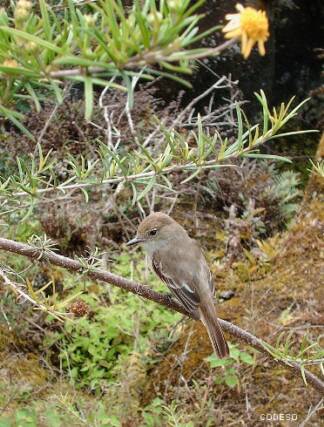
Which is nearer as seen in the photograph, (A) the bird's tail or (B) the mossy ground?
(A) the bird's tail

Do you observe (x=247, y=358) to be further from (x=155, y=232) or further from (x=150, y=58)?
(x=150, y=58)

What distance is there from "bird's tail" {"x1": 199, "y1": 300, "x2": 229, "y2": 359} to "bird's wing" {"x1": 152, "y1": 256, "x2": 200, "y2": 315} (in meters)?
0.05

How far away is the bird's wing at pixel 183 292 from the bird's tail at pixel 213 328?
5 cm

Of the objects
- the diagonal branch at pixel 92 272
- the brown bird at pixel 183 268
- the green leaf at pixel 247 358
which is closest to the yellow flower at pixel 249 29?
the diagonal branch at pixel 92 272

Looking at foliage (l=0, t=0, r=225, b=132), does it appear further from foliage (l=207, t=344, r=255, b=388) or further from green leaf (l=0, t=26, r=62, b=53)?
foliage (l=207, t=344, r=255, b=388)

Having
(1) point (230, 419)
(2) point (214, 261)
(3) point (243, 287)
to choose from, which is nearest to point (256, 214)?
(2) point (214, 261)

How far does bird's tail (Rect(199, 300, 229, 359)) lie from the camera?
10.5 feet

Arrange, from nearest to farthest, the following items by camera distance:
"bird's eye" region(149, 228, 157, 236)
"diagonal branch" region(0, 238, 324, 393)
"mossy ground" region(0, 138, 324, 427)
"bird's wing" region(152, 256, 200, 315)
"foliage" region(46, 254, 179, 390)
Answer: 1. "diagonal branch" region(0, 238, 324, 393)
2. "bird's wing" region(152, 256, 200, 315)
3. "mossy ground" region(0, 138, 324, 427)
4. "bird's eye" region(149, 228, 157, 236)
5. "foliage" region(46, 254, 179, 390)

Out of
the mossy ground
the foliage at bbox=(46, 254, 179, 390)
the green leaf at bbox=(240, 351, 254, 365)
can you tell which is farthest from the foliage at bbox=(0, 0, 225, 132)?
the foliage at bbox=(46, 254, 179, 390)

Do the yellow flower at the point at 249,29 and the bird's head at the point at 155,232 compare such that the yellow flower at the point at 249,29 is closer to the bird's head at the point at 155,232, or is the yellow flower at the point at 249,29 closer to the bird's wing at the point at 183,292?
the bird's wing at the point at 183,292

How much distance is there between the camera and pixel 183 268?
11.6 feet

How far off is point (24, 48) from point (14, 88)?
0.17m

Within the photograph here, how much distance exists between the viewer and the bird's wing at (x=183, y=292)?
320 centimetres

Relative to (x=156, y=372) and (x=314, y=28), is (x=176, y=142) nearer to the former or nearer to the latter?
(x=156, y=372)
